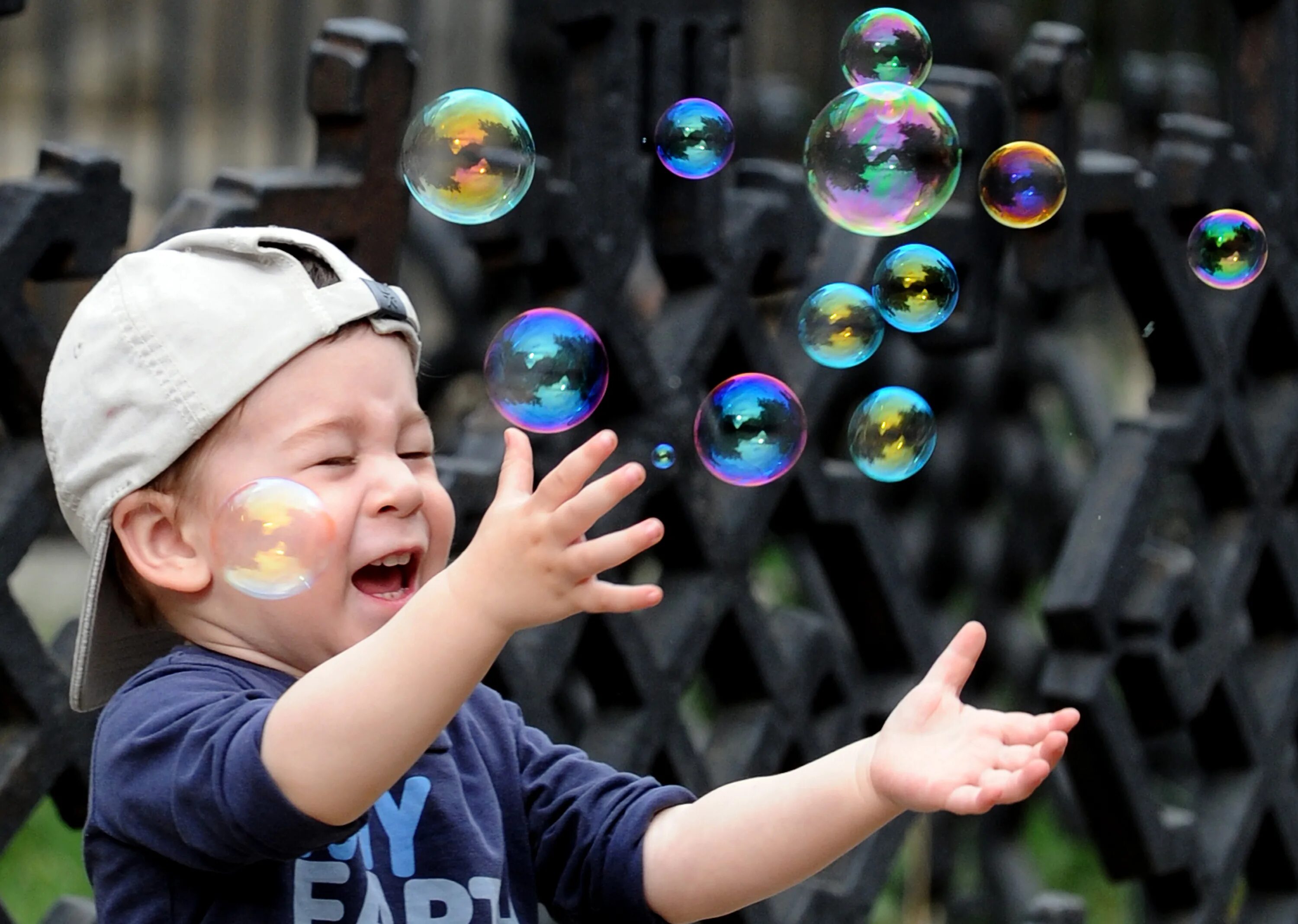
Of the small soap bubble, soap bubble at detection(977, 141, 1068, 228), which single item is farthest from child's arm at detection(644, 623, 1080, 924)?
soap bubble at detection(977, 141, 1068, 228)

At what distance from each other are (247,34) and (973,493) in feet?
7.88

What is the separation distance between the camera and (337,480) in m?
1.79

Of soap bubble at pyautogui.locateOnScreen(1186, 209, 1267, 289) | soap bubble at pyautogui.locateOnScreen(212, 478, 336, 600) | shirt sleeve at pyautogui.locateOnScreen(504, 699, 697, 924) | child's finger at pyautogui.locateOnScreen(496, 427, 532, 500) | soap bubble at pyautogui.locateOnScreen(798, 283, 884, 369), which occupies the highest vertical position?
soap bubble at pyautogui.locateOnScreen(1186, 209, 1267, 289)

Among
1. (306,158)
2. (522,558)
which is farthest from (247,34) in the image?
(522,558)

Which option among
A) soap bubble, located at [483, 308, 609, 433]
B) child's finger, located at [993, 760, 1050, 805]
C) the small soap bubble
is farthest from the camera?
the small soap bubble

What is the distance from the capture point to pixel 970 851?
15.6ft

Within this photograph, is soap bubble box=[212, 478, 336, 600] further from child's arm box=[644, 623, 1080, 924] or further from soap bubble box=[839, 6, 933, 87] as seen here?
soap bubble box=[839, 6, 933, 87]

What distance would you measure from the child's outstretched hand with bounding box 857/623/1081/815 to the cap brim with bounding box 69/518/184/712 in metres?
0.78

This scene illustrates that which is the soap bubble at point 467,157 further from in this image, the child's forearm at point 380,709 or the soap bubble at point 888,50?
the child's forearm at point 380,709

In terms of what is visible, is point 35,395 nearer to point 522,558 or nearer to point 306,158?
point 522,558

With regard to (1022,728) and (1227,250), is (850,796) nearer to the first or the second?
(1022,728)

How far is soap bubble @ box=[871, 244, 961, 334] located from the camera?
8.39 feet

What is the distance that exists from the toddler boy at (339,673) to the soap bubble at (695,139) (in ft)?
1.96

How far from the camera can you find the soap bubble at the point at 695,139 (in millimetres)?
2436
